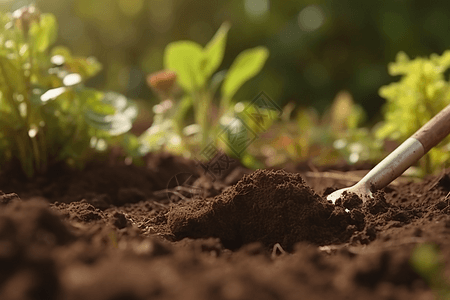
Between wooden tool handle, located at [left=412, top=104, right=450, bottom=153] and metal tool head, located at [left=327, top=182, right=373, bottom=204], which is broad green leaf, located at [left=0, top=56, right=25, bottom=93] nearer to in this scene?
metal tool head, located at [left=327, top=182, right=373, bottom=204]

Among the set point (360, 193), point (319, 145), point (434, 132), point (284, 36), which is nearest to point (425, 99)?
A: point (434, 132)

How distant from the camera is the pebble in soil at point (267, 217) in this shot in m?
1.39

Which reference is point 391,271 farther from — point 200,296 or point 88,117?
point 88,117

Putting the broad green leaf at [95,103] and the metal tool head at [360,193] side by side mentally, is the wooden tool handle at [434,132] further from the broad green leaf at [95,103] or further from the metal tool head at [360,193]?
the broad green leaf at [95,103]

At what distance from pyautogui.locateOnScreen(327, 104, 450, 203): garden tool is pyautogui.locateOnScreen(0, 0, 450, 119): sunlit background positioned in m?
3.74

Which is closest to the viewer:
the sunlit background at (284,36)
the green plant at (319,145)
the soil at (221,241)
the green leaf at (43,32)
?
the soil at (221,241)

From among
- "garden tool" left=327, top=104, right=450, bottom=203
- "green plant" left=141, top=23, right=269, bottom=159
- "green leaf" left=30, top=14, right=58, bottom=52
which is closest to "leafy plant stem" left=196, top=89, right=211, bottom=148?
"green plant" left=141, top=23, right=269, bottom=159

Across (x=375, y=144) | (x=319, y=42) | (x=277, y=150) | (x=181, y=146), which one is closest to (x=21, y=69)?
(x=181, y=146)

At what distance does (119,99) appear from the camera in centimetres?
248

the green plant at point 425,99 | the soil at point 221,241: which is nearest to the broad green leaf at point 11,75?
the soil at point 221,241

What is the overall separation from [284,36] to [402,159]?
418 centimetres

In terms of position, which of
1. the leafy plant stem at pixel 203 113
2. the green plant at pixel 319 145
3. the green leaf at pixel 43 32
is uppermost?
→ the green leaf at pixel 43 32

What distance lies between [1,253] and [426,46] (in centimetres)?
540

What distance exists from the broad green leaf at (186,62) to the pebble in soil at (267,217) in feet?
4.84
